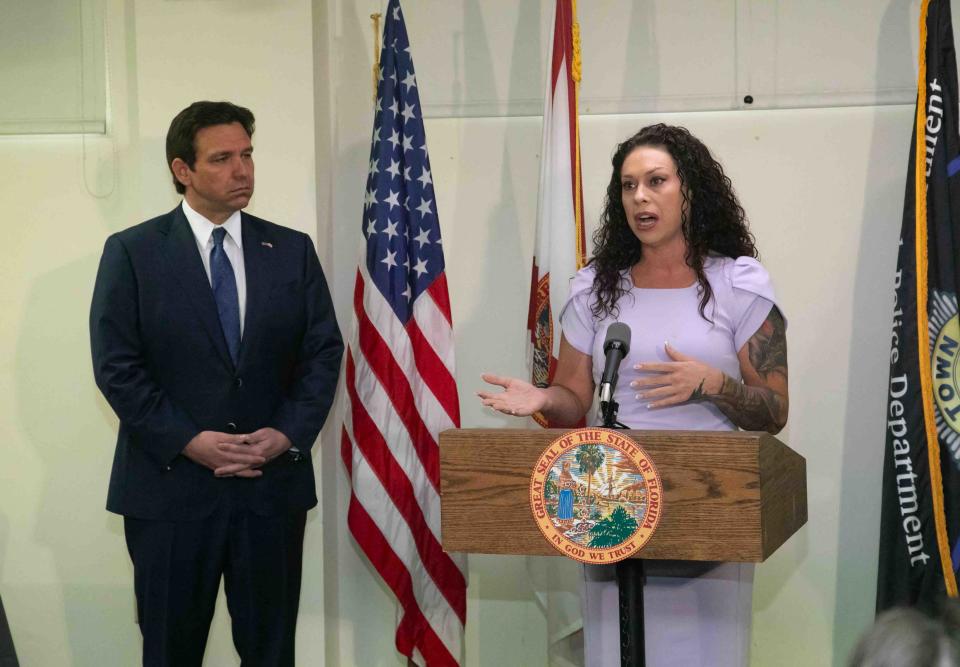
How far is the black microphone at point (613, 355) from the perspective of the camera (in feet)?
6.41

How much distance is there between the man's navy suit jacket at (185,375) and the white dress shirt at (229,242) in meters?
0.02

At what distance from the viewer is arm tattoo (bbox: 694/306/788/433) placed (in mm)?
2303

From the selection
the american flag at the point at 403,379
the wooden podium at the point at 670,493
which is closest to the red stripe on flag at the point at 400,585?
the american flag at the point at 403,379

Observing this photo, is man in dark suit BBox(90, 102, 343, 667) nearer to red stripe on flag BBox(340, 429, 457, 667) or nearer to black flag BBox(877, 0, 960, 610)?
red stripe on flag BBox(340, 429, 457, 667)

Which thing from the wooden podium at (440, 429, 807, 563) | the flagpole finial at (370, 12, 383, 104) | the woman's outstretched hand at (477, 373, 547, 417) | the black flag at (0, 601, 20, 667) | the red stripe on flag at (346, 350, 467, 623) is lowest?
the black flag at (0, 601, 20, 667)

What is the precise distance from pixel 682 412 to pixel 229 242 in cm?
140

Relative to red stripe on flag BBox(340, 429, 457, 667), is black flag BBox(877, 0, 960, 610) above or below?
above

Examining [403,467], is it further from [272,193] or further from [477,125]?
[477,125]

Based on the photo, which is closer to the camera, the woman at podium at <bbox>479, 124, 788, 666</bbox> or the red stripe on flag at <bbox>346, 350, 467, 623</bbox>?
the woman at podium at <bbox>479, 124, 788, 666</bbox>

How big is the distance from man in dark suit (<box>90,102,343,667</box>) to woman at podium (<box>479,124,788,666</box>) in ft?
2.85

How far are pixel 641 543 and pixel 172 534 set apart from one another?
1538 mm

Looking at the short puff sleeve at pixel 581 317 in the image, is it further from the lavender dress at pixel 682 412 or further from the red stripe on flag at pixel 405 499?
the red stripe on flag at pixel 405 499

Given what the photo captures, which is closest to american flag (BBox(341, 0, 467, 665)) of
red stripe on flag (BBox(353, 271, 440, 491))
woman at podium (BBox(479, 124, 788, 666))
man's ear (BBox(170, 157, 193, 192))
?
red stripe on flag (BBox(353, 271, 440, 491))

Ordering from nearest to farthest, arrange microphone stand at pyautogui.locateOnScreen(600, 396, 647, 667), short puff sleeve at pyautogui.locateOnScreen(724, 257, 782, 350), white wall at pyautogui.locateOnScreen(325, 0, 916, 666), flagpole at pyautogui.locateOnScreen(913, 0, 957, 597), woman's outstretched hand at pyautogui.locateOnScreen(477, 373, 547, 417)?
microphone stand at pyautogui.locateOnScreen(600, 396, 647, 667) < woman's outstretched hand at pyautogui.locateOnScreen(477, 373, 547, 417) < short puff sleeve at pyautogui.locateOnScreen(724, 257, 782, 350) < flagpole at pyautogui.locateOnScreen(913, 0, 957, 597) < white wall at pyautogui.locateOnScreen(325, 0, 916, 666)
